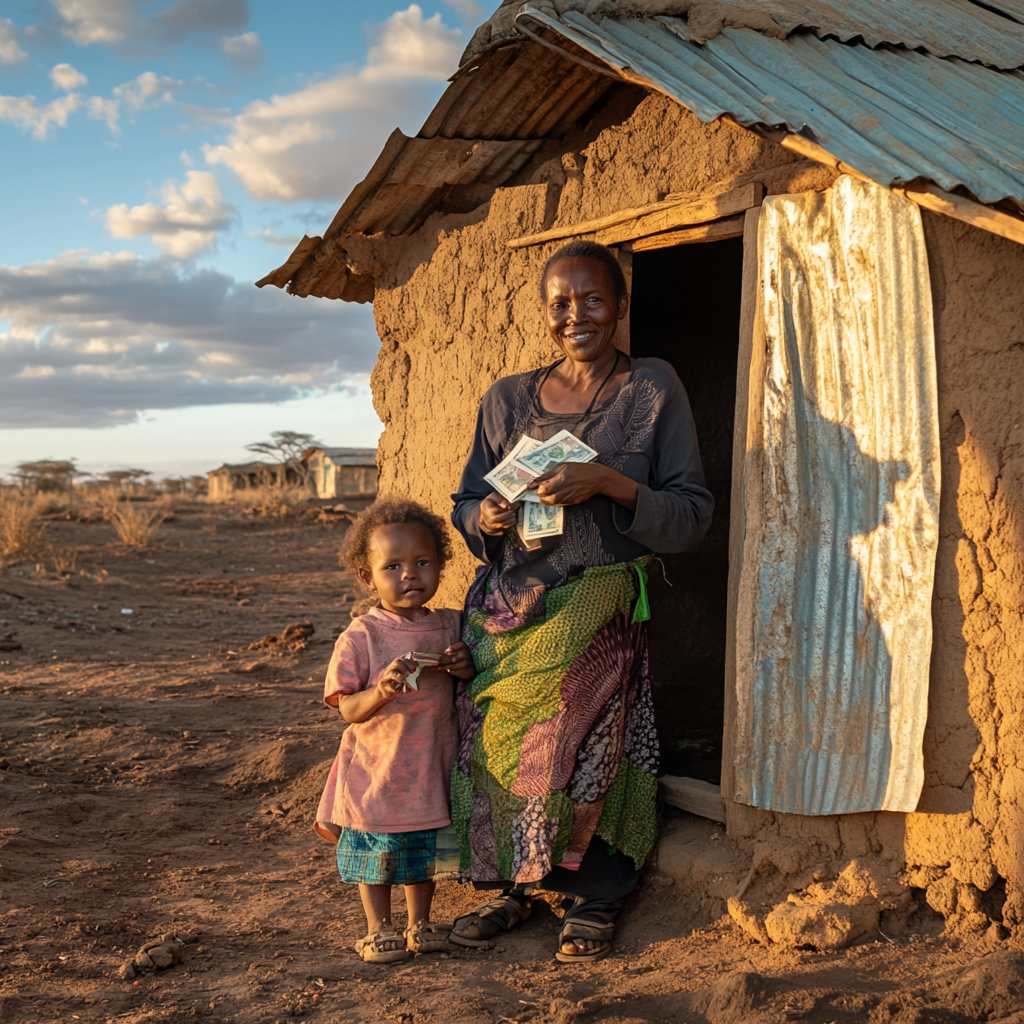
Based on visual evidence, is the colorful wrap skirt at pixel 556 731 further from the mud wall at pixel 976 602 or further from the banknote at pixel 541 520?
the mud wall at pixel 976 602

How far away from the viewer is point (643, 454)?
9.74 feet

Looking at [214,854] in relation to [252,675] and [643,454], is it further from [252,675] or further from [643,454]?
[252,675]

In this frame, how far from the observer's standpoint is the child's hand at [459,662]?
3096 mm

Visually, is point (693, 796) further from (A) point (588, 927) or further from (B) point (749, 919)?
(A) point (588, 927)

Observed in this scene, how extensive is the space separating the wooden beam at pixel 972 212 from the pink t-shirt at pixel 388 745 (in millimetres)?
1888

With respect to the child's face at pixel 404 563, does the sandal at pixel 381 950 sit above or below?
below

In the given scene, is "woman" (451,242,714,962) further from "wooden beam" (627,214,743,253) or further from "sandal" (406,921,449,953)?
"wooden beam" (627,214,743,253)

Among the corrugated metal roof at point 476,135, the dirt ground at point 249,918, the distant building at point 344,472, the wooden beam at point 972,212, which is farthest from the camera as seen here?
the distant building at point 344,472

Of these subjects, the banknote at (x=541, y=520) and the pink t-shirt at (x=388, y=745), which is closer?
the banknote at (x=541, y=520)

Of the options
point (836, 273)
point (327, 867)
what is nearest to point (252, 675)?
point (327, 867)

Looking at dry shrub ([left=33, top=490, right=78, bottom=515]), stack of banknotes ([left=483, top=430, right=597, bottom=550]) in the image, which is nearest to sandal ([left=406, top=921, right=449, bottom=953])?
stack of banknotes ([left=483, top=430, right=597, bottom=550])

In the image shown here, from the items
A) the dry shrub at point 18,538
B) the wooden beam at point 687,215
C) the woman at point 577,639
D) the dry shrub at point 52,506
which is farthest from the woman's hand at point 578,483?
the dry shrub at point 52,506

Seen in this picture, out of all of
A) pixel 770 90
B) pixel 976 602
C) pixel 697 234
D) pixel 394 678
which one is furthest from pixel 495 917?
pixel 770 90

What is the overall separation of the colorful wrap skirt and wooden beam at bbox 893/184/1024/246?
128cm
